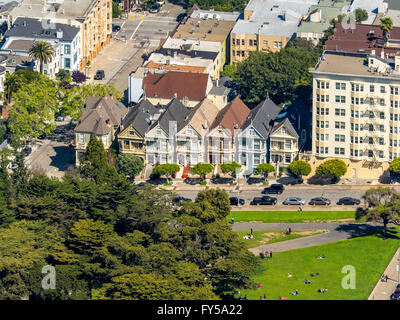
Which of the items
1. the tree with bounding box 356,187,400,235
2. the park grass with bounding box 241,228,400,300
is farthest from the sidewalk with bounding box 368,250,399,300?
the tree with bounding box 356,187,400,235

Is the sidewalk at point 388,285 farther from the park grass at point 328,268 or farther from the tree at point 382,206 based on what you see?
the tree at point 382,206

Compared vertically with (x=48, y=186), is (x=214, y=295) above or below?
below

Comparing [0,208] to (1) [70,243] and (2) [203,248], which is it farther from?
(2) [203,248]

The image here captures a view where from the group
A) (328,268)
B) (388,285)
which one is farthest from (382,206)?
(388,285)

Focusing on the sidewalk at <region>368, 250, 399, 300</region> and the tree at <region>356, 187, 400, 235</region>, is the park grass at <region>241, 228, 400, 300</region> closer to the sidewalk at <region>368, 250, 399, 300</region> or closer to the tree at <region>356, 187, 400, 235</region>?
the sidewalk at <region>368, 250, 399, 300</region>

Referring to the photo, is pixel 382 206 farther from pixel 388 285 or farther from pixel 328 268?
pixel 388 285
